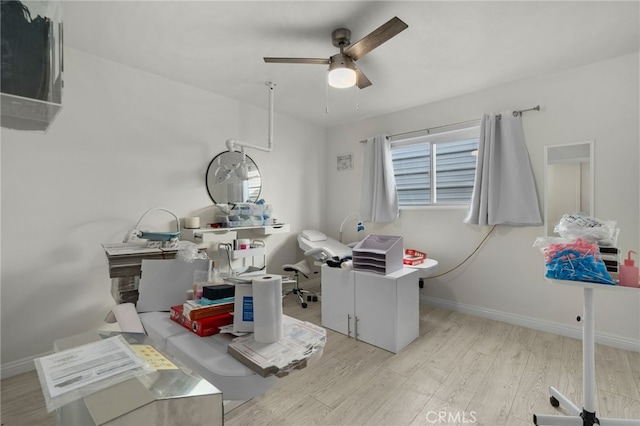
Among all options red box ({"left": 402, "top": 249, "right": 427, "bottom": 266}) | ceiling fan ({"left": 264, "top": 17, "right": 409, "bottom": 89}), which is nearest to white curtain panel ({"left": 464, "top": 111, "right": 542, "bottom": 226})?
red box ({"left": 402, "top": 249, "right": 427, "bottom": 266})

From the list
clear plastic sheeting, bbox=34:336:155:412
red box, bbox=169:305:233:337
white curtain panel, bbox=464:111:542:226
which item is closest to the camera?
clear plastic sheeting, bbox=34:336:155:412

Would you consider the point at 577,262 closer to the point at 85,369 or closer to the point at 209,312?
the point at 209,312

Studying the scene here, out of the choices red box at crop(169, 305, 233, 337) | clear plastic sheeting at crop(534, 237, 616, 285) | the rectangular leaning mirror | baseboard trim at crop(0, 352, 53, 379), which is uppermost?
the rectangular leaning mirror

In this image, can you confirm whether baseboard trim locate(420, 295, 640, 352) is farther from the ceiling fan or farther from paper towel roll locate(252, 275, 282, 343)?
paper towel roll locate(252, 275, 282, 343)

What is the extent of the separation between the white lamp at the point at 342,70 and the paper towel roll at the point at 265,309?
1.53 metres

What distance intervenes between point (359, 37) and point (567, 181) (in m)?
2.18

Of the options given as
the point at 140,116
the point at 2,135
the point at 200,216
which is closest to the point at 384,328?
the point at 200,216

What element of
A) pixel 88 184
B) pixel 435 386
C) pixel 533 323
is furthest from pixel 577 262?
pixel 88 184

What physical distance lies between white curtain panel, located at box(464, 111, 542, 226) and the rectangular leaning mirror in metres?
0.11

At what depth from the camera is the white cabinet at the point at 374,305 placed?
2199 millimetres

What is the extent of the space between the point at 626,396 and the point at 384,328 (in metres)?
1.45

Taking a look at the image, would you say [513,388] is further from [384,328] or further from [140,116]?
[140,116]

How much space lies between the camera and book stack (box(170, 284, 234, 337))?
1.06 metres

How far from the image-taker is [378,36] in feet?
5.36
